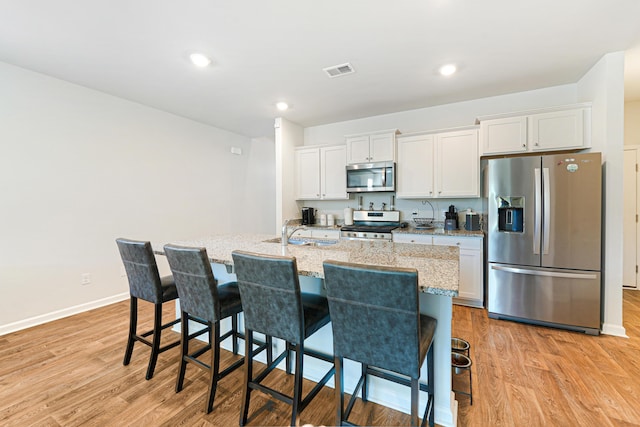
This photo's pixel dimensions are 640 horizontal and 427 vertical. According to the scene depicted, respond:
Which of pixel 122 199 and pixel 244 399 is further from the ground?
pixel 122 199

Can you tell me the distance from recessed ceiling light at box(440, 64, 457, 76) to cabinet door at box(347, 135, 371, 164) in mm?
1360

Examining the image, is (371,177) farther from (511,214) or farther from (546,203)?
(546,203)

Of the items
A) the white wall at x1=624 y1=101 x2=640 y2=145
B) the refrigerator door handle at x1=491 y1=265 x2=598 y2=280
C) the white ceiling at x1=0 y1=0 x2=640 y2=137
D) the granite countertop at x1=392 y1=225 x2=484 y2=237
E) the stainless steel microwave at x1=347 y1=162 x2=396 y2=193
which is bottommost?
the refrigerator door handle at x1=491 y1=265 x2=598 y2=280

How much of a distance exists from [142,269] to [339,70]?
2555 millimetres

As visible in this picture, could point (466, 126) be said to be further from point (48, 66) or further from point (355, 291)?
point (48, 66)

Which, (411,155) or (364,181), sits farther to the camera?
(364,181)

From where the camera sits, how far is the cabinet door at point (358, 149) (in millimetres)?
4113

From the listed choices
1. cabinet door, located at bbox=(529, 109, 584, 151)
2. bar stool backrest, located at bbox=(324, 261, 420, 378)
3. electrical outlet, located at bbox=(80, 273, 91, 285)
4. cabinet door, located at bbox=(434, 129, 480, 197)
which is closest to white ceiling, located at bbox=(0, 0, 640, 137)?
cabinet door, located at bbox=(529, 109, 584, 151)

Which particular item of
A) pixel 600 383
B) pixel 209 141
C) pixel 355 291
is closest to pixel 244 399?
pixel 355 291

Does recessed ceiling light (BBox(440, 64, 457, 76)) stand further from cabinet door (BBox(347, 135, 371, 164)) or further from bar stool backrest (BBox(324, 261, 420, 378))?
bar stool backrest (BBox(324, 261, 420, 378))

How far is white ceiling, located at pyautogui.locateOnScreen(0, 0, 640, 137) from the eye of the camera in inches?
78.5

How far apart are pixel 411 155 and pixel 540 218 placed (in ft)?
5.49

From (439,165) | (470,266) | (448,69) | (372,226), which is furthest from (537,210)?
(372,226)

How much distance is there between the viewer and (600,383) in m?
1.96
